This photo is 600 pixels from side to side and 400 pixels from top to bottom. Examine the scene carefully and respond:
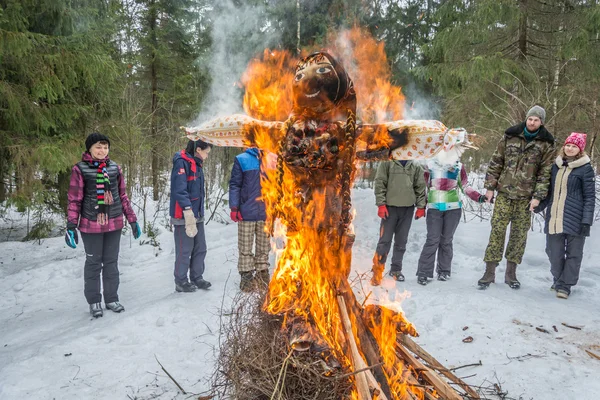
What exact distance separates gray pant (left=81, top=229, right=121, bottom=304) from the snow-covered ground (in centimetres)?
31

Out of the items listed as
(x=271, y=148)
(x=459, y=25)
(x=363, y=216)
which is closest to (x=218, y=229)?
(x=363, y=216)

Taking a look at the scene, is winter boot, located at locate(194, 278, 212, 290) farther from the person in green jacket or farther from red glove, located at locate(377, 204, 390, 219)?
red glove, located at locate(377, 204, 390, 219)

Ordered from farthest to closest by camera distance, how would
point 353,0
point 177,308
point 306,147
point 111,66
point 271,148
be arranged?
point 111,66, point 353,0, point 177,308, point 271,148, point 306,147

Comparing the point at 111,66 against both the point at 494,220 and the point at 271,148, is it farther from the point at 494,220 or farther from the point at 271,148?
the point at 494,220

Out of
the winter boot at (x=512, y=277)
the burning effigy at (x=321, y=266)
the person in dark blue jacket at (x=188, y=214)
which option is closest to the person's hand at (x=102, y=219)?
the person in dark blue jacket at (x=188, y=214)

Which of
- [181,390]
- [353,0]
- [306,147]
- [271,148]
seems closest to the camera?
[306,147]

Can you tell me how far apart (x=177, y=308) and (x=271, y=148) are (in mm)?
2945

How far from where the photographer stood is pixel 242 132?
264cm

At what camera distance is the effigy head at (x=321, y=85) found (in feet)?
7.41

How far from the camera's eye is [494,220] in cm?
516

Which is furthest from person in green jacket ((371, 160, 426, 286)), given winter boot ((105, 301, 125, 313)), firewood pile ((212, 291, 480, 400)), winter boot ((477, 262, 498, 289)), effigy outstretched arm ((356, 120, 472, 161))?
winter boot ((105, 301, 125, 313))

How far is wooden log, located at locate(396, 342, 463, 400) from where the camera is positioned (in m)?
2.30

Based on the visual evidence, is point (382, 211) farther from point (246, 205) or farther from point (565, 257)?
point (565, 257)

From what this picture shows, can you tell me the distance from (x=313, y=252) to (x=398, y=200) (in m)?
3.39
